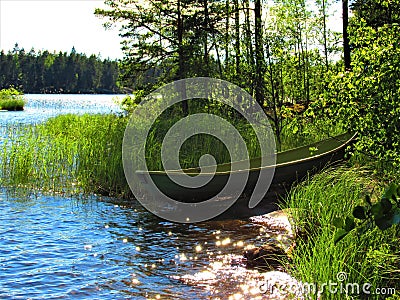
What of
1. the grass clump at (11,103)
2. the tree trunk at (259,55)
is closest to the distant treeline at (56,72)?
the grass clump at (11,103)

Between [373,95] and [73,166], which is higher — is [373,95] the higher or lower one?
the higher one

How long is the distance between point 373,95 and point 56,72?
271ft

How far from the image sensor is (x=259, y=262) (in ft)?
18.3

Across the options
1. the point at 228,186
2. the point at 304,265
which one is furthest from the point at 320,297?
the point at 228,186

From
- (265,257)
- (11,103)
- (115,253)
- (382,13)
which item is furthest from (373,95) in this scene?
(11,103)

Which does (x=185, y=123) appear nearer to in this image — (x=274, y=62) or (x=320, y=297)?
(x=274, y=62)

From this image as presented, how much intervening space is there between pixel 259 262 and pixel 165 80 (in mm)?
7085

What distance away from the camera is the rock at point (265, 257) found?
551 centimetres

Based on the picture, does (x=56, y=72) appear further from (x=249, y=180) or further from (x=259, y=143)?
(x=249, y=180)

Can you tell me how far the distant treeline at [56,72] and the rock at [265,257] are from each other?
7127cm

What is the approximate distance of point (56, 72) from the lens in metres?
83.0

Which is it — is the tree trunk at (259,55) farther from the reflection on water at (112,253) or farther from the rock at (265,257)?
the rock at (265,257)

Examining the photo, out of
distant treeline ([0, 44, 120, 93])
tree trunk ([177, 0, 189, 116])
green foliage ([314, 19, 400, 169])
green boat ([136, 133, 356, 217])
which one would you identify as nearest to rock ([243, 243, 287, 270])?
green foliage ([314, 19, 400, 169])

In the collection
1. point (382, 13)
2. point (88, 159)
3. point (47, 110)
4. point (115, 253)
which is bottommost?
point (115, 253)
